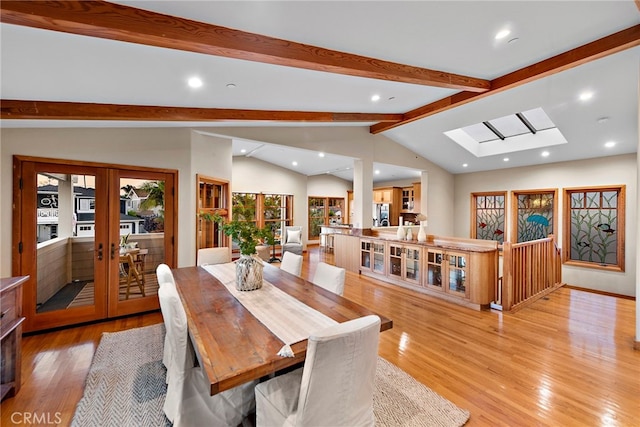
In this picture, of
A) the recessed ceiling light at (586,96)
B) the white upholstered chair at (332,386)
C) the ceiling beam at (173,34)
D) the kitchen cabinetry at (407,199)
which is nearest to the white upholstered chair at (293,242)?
the kitchen cabinetry at (407,199)

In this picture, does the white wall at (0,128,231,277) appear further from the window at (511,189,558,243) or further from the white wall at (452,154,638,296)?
the window at (511,189,558,243)

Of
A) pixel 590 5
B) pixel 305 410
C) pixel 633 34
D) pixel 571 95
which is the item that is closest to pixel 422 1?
pixel 590 5

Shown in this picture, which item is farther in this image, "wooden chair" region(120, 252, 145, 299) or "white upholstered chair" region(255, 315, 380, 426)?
"wooden chair" region(120, 252, 145, 299)

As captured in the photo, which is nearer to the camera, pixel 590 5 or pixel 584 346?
pixel 590 5

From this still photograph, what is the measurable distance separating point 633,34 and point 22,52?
496cm

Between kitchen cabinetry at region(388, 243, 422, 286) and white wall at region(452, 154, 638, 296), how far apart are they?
11.5 ft

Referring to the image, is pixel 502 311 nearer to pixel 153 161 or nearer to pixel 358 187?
pixel 358 187

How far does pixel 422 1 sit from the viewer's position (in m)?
1.85

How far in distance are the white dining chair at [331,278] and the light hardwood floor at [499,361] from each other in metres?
0.92

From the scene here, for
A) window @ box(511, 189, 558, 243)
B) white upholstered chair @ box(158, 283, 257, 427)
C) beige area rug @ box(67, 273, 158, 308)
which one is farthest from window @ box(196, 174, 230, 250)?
window @ box(511, 189, 558, 243)

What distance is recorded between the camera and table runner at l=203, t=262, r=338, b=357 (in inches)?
61.0

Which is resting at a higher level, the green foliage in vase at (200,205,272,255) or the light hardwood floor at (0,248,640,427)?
the green foliage in vase at (200,205,272,255)

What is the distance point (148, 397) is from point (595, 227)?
26.9 ft

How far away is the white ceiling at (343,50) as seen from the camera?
1812mm
